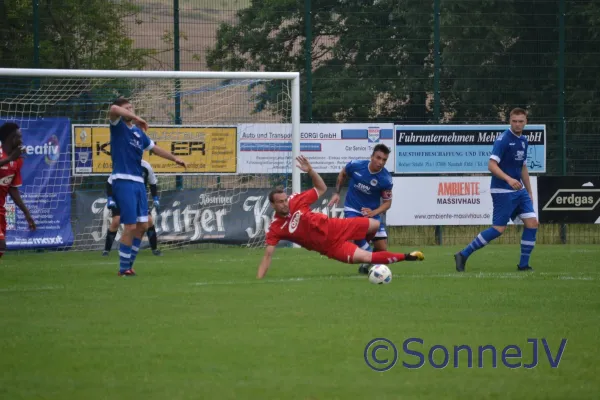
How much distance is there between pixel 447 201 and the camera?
20469 mm

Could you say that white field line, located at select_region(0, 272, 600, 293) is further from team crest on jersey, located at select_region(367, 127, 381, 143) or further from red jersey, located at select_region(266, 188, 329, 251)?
team crest on jersey, located at select_region(367, 127, 381, 143)

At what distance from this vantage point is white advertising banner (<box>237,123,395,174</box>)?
19.4 m

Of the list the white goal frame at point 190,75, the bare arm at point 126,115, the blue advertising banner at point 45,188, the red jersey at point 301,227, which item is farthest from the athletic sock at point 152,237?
the red jersey at point 301,227

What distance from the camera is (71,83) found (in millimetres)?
18750

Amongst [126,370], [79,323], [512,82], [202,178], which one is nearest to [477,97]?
[512,82]

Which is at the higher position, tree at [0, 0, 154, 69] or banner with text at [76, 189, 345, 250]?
tree at [0, 0, 154, 69]

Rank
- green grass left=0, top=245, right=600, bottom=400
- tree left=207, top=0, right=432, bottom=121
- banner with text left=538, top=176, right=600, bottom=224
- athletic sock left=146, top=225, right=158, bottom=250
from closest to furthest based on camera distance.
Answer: green grass left=0, top=245, right=600, bottom=400 < athletic sock left=146, top=225, right=158, bottom=250 < banner with text left=538, top=176, right=600, bottom=224 < tree left=207, top=0, right=432, bottom=121

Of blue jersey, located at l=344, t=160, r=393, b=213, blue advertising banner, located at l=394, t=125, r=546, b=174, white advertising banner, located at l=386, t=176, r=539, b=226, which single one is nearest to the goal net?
blue advertising banner, located at l=394, t=125, r=546, b=174

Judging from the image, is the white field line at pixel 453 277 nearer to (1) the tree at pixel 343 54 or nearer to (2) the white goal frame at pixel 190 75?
(2) the white goal frame at pixel 190 75

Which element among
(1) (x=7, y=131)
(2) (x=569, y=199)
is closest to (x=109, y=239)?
(1) (x=7, y=131)

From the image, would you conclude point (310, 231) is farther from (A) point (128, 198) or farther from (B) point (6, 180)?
(B) point (6, 180)

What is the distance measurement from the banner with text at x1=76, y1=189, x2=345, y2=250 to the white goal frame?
5.28 feet

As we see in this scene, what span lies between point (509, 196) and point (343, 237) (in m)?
2.81

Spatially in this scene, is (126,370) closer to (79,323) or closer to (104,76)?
(79,323)
